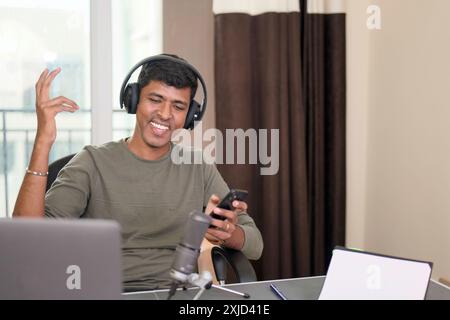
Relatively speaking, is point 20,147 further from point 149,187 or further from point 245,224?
point 245,224

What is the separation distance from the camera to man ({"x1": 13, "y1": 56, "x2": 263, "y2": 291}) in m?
1.45

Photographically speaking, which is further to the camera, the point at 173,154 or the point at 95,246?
the point at 173,154

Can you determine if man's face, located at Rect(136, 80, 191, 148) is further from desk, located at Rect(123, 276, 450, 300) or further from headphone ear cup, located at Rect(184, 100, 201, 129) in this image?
desk, located at Rect(123, 276, 450, 300)

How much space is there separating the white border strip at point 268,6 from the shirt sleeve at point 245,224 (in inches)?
38.1

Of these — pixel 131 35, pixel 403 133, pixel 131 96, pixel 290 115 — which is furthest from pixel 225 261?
pixel 131 35

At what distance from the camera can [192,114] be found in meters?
1.63

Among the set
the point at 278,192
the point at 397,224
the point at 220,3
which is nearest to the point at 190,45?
the point at 220,3

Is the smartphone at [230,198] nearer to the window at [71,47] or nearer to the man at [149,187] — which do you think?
the man at [149,187]

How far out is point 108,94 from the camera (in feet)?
7.72

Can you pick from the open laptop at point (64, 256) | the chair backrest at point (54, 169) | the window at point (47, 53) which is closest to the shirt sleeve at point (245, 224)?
the chair backrest at point (54, 169)

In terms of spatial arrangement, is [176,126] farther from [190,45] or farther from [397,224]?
[397,224]

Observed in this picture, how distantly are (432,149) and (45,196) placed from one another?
61.5 inches

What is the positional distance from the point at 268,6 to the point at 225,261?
1330 millimetres
